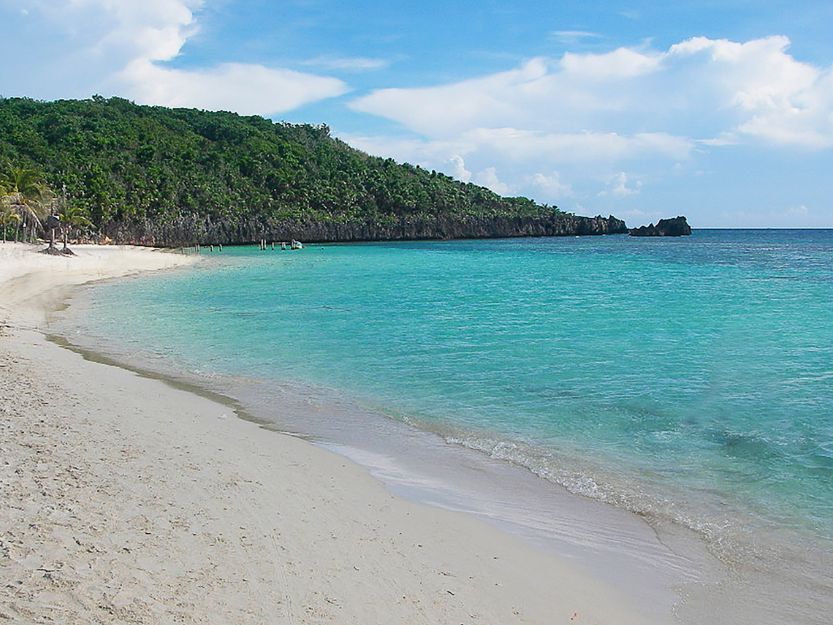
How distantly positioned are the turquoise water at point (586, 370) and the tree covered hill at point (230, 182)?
6627 centimetres

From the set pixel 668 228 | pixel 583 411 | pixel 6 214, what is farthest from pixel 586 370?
pixel 668 228

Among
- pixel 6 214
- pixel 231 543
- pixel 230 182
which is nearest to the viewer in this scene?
pixel 231 543

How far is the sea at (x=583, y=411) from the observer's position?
611 cm

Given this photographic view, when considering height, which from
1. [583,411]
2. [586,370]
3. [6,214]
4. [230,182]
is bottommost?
[583,411]

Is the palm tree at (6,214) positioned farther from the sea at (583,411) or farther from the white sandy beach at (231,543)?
the white sandy beach at (231,543)

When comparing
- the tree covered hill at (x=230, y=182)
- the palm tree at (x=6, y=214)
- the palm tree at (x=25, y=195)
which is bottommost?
the palm tree at (x=6, y=214)

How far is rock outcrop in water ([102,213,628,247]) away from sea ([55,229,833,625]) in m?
67.6

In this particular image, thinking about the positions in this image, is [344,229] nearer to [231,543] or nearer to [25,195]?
[25,195]

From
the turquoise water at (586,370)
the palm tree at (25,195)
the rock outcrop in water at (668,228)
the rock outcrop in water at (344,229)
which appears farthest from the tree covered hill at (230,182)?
the turquoise water at (586,370)

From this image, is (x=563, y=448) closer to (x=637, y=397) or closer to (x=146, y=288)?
(x=637, y=397)

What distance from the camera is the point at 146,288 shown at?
33.5m

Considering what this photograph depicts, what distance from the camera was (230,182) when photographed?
11231 centimetres

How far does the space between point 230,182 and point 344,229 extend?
766 inches

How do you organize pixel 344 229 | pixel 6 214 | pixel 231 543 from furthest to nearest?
pixel 344 229 < pixel 6 214 < pixel 231 543
